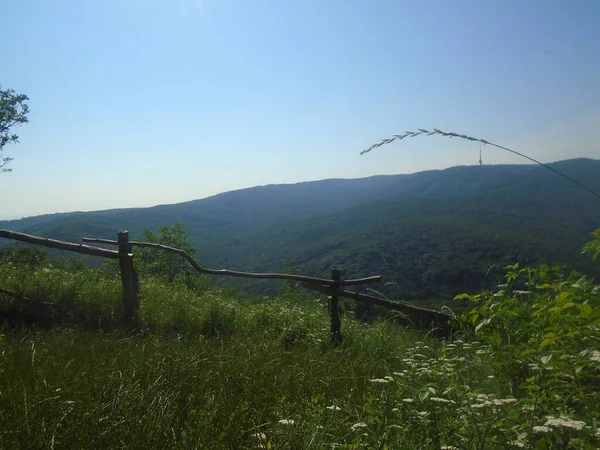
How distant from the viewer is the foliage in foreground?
6.42 ft

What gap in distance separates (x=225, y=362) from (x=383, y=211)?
19692 cm

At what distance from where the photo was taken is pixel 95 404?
2412 mm

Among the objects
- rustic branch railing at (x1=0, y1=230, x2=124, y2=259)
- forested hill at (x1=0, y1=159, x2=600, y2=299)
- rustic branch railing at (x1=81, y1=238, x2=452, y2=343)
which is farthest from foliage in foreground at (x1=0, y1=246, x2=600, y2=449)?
forested hill at (x1=0, y1=159, x2=600, y2=299)

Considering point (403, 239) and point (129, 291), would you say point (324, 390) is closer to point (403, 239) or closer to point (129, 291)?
point (129, 291)

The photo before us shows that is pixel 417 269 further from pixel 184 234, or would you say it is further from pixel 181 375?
pixel 181 375

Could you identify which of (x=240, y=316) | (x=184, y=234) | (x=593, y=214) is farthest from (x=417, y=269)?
(x=593, y=214)

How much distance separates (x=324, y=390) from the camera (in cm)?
369

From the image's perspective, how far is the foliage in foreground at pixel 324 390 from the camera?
196cm

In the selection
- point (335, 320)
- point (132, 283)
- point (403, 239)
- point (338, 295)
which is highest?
point (132, 283)

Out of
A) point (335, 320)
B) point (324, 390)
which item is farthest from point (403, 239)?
point (324, 390)

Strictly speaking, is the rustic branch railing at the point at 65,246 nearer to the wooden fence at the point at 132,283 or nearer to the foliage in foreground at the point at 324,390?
the wooden fence at the point at 132,283

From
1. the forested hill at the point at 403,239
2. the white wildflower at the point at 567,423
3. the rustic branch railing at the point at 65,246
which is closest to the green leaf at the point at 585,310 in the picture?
the white wildflower at the point at 567,423

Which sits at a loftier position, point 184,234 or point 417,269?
point 184,234

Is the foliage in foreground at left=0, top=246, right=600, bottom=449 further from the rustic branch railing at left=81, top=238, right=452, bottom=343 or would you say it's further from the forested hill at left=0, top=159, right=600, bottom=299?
the forested hill at left=0, top=159, right=600, bottom=299
